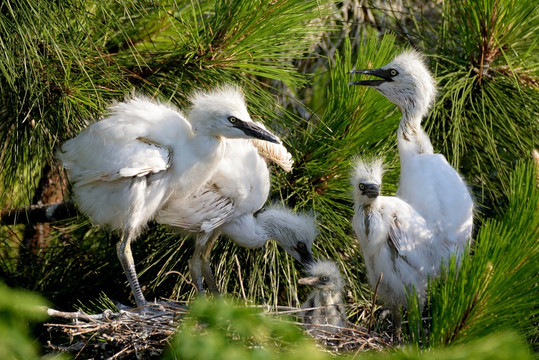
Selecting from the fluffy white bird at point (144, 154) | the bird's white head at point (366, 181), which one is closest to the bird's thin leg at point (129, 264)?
the fluffy white bird at point (144, 154)

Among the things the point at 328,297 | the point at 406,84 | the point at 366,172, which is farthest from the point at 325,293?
the point at 406,84

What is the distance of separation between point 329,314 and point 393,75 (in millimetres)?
814

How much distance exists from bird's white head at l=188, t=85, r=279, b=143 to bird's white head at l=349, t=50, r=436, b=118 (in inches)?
17.2

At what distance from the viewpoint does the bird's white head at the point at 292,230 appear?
8.45ft

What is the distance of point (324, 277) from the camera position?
2.58m

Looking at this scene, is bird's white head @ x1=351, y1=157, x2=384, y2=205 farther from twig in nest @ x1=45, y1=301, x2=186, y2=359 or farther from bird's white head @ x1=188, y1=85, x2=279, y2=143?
twig in nest @ x1=45, y1=301, x2=186, y2=359

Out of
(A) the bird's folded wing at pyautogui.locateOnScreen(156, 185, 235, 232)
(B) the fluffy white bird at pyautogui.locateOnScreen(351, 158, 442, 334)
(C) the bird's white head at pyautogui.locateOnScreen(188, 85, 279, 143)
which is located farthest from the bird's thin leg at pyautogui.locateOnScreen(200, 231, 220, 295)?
(B) the fluffy white bird at pyautogui.locateOnScreen(351, 158, 442, 334)

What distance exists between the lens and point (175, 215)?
2.51 metres

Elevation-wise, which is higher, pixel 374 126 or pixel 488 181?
pixel 374 126

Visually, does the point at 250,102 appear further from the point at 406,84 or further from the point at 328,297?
the point at 328,297

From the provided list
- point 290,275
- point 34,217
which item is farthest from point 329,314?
point 34,217

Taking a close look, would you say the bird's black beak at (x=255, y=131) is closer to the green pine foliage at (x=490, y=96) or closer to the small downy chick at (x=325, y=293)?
the small downy chick at (x=325, y=293)

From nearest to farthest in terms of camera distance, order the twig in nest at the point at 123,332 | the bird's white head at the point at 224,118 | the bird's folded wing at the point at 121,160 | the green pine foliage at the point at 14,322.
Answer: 1. the green pine foliage at the point at 14,322
2. the twig in nest at the point at 123,332
3. the bird's folded wing at the point at 121,160
4. the bird's white head at the point at 224,118

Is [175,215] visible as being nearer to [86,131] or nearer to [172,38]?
[86,131]
